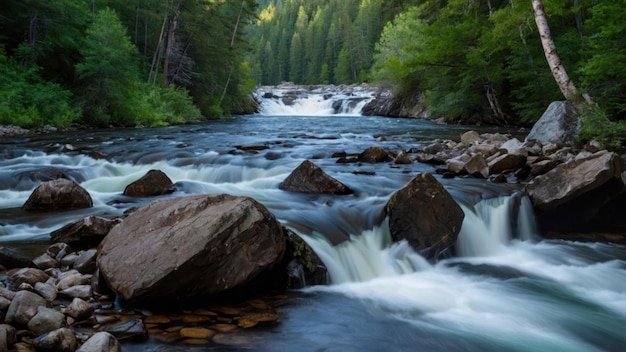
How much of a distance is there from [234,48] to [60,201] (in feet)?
93.0

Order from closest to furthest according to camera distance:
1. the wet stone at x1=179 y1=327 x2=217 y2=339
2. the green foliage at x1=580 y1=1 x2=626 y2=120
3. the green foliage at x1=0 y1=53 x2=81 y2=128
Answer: the wet stone at x1=179 y1=327 x2=217 y2=339
the green foliage at x1=580 y1=1 x2=626 y2=120
the green foliage at x1=0 y1=53 x2=81 y2=128

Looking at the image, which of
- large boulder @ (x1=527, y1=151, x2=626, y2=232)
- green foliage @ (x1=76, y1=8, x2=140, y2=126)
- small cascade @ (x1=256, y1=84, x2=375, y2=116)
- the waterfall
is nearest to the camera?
the waterfall

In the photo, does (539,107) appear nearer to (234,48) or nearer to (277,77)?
(234,48)

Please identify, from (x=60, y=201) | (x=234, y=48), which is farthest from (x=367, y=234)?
(x=234, y=48)

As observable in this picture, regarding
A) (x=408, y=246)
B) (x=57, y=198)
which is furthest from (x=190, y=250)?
(x=57, y=198)

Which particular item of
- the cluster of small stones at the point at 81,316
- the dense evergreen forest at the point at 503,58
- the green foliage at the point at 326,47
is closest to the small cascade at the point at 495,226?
the dense evergreen forest at the point at 503,58

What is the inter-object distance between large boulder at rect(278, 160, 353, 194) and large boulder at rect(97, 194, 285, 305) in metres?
3.31

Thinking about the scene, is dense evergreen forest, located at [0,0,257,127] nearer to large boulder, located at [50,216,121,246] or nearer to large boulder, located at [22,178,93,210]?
large boulder, located at [22,178,93,210]

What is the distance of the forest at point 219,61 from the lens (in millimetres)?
11159

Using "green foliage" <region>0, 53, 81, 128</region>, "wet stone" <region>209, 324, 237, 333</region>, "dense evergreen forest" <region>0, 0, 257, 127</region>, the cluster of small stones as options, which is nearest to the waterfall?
the cluster of small stones

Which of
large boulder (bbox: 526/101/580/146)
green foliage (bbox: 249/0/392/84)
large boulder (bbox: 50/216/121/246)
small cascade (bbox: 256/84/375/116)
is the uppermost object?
green foliage (bbox: 249/0/392/84)

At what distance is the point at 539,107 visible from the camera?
1694 cm

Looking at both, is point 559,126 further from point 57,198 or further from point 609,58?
point 57,198

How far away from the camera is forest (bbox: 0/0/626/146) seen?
1116 centimetres
